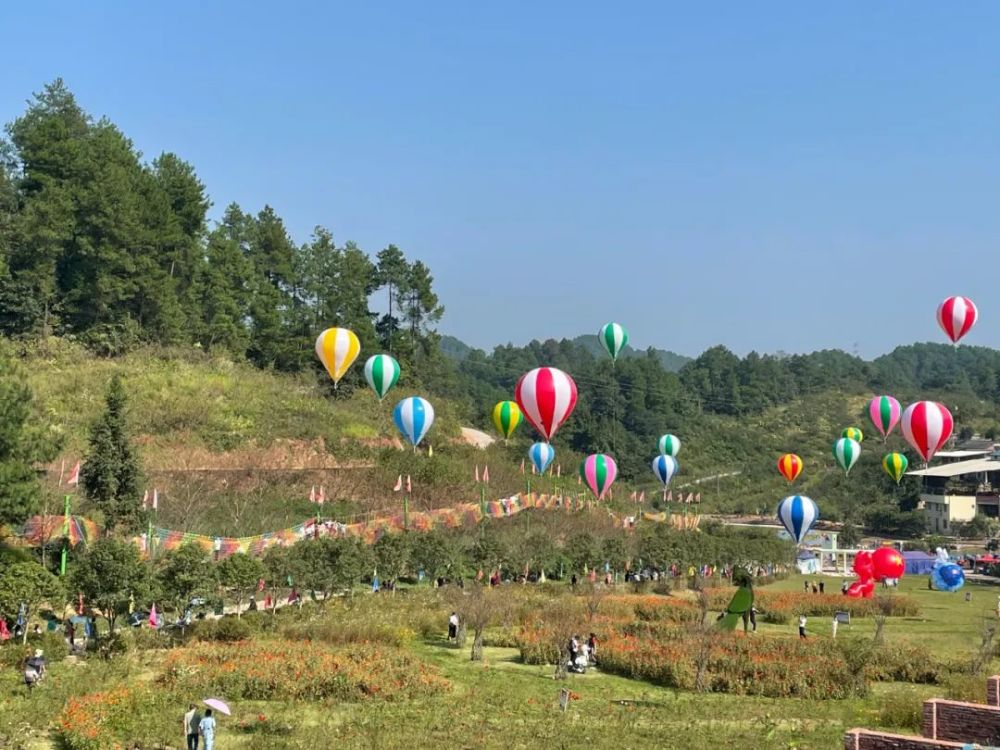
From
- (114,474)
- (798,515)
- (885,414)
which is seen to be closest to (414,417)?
(114,474)

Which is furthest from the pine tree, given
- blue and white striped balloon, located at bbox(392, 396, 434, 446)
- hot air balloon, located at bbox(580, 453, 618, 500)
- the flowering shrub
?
hot air balloon, located at bbox(580, 453, 618, 500)

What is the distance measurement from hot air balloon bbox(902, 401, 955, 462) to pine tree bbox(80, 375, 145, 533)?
24676mm

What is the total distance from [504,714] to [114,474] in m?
16.3

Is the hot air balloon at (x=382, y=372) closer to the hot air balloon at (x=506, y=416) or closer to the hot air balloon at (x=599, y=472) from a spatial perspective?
the hot air balloon at (x=506, y=416)

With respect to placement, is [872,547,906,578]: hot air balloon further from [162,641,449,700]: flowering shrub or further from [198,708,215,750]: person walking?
[198,708,215,750]: person walking

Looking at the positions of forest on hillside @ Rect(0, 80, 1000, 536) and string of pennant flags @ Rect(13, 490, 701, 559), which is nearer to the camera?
string of pennant flags @ Rect(13, 490, 701, 559)

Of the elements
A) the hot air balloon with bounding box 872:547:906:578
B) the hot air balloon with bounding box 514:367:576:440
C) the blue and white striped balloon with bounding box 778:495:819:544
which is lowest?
the hot air balloon with bounding box 872:547:906:578

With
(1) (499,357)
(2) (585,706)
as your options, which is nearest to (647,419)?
(1) (499,357)

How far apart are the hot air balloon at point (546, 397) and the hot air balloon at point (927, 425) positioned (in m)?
12.4

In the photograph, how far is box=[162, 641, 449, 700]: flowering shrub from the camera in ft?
65.1

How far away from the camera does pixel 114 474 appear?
3084 cm

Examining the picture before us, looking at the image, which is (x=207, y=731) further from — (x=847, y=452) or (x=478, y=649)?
(x=847, y=452)

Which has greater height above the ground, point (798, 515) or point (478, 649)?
point (798, 515)

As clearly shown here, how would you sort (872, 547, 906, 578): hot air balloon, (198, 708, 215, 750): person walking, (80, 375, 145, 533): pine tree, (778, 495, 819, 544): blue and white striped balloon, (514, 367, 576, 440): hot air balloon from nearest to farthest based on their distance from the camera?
(198, 708, 215, 750): person walking < (872, 547, 906, 578): hot air balloon < (80, 375, 145, 533): pine tree < (514, 367, 576, 440): hot air balloon < (778, 495, 819, 544): blue and white striped balloon
